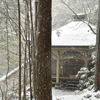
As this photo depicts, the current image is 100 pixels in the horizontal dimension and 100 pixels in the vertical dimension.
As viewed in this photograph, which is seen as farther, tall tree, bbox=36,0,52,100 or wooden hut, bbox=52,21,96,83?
wooden hut, bbox=52,21,96,83

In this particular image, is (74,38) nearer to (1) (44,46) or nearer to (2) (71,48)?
(2) (71,48)

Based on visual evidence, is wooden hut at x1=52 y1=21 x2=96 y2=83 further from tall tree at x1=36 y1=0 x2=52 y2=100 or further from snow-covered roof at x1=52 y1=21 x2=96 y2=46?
tall tree at x1=36 y1=0 x2=52 y2=100

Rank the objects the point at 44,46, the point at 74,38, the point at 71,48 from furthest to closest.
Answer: the point at 74,38 → the point at 71,48 → the point at 44,46

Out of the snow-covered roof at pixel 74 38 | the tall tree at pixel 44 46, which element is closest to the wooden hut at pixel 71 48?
the snow-covered roof at pixel 74 38

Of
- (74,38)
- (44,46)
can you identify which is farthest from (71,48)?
(44,46)

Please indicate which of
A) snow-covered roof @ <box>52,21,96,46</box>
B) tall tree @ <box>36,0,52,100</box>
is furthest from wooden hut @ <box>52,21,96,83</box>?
tall tree @ <box>36,0,52,100</box>

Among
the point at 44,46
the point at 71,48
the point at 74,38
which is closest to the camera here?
the point at 44,46

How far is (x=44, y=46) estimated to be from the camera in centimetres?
311

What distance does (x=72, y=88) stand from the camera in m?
11.6

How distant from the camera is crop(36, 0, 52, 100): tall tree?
3098 mm

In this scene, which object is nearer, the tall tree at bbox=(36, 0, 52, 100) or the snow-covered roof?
the tall tree at bbox=(36, 0, 52, 100)

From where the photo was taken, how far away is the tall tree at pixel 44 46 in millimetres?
3098

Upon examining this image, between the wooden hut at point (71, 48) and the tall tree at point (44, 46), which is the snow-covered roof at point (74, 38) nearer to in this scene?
the wooden hut at point (71, 48)

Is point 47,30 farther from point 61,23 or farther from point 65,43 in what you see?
point 61,23
